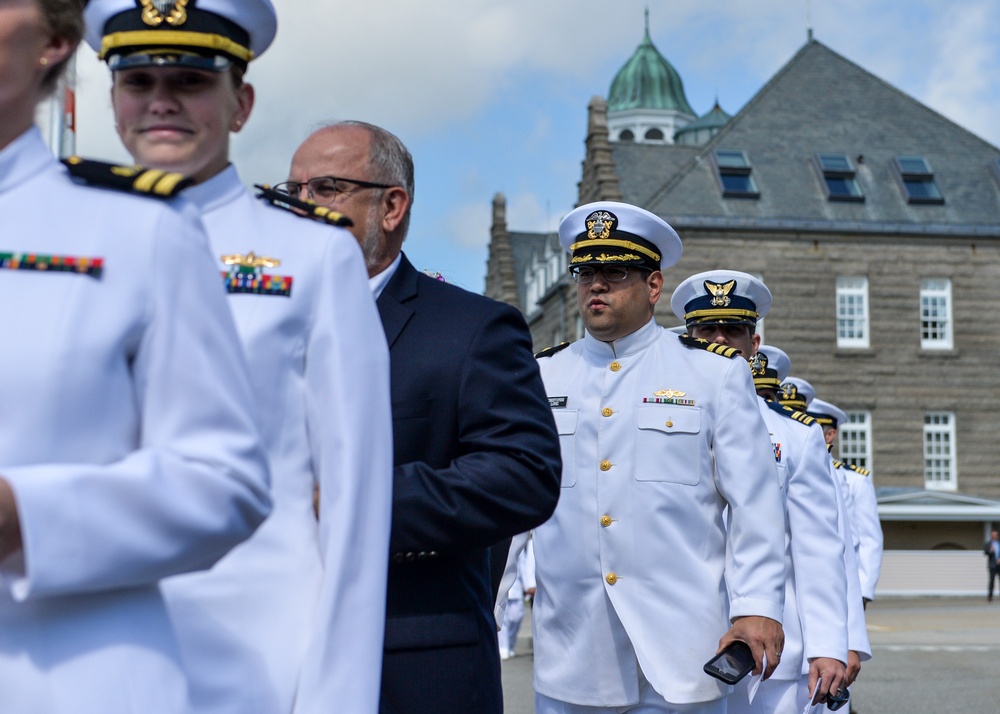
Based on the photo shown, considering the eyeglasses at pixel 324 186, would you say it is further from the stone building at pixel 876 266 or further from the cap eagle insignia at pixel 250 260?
the stone building at pixel 876 266

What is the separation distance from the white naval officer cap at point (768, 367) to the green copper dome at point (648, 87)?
7332 cm

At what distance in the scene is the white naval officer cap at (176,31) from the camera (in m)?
2.37

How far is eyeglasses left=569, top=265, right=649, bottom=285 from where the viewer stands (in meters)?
5.48

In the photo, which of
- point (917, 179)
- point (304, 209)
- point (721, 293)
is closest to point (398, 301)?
point (304, 209)

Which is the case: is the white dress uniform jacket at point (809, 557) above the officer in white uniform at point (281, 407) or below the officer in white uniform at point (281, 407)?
below

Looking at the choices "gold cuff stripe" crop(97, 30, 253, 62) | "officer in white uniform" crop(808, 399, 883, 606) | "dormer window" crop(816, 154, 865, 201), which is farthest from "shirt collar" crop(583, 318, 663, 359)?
"dormer window" crop(816, 154, 865, 201)

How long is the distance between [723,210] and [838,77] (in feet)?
21.3

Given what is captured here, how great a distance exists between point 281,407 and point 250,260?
0.28 metres

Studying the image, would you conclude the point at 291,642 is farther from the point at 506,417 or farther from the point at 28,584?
the point at 506,417

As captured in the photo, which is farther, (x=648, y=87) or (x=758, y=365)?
(x=648, y=87)

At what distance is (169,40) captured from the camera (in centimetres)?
236

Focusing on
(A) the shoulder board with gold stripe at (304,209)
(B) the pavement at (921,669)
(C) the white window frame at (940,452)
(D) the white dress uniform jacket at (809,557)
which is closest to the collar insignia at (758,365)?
(D) the white dress uniform jacket at (809,557)

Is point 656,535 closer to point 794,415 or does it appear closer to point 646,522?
point 646,522

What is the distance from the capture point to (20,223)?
173 centimetres
